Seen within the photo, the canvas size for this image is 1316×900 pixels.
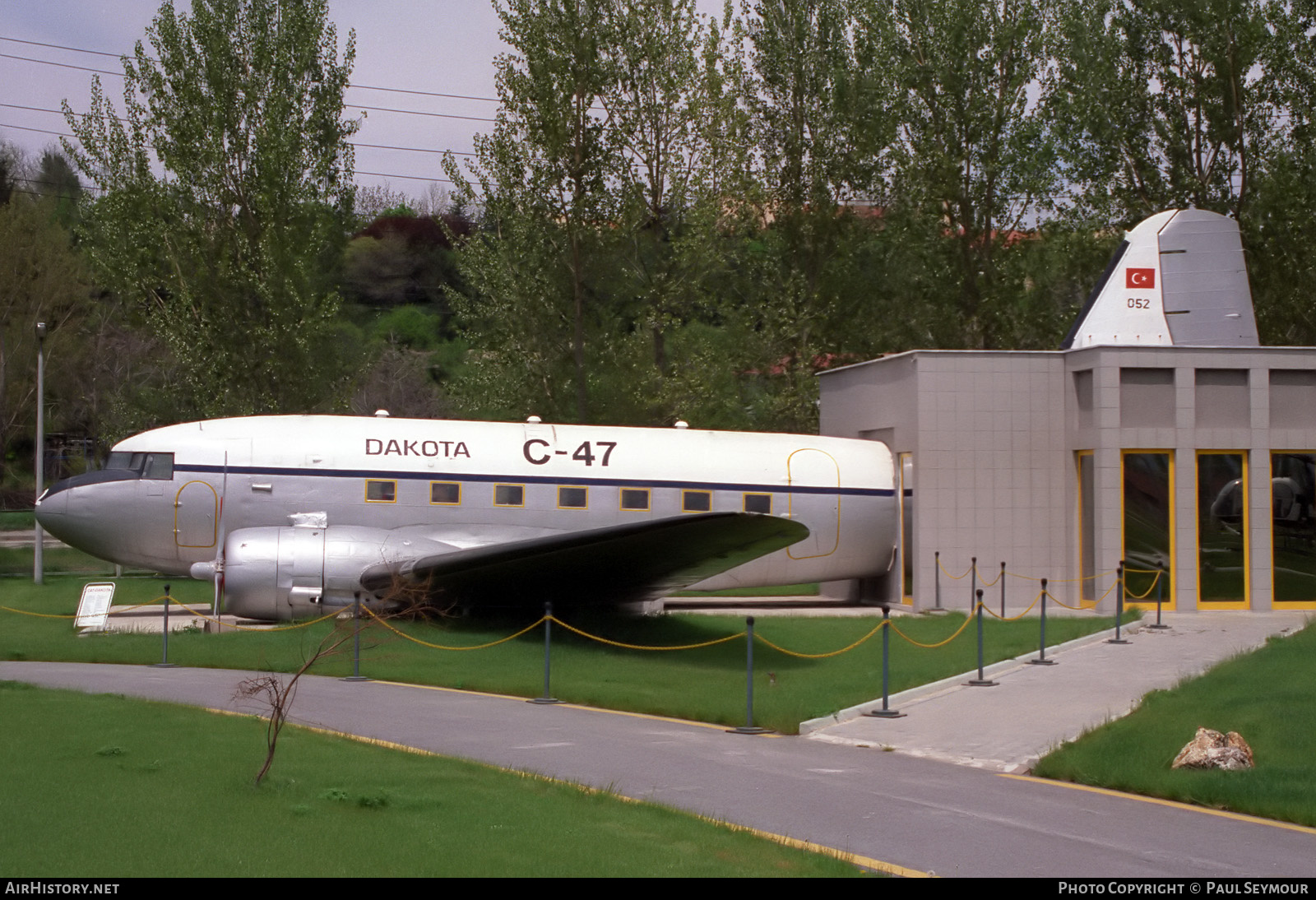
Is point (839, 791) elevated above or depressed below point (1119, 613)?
below

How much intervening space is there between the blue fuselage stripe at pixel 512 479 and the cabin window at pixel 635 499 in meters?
0.09

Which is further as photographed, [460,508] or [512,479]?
[512,479]

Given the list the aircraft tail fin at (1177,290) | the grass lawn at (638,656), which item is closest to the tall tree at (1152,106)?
the aircraft tail fin at (1177,290)

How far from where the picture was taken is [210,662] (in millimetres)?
15383

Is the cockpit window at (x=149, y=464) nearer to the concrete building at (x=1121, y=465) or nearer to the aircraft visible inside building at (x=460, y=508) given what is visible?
the aircraft visible inside building at (x=460, y=508)

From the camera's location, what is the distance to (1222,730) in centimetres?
1084

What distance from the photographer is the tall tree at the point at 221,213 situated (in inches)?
1176

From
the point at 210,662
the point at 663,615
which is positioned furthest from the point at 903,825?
the point at 663,615

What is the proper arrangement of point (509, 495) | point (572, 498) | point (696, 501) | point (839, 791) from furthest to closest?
point (696, 501), point (572, 498), point (509, 495), point (839, 791)

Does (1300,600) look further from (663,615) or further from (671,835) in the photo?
(671,835)

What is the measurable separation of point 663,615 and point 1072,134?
23.4m

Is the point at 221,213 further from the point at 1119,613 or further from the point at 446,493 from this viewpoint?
the point at 1119,613

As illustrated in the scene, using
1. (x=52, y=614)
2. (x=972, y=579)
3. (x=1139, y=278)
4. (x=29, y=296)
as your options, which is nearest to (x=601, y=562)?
(x=972, y=579)

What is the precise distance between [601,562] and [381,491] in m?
4.69
